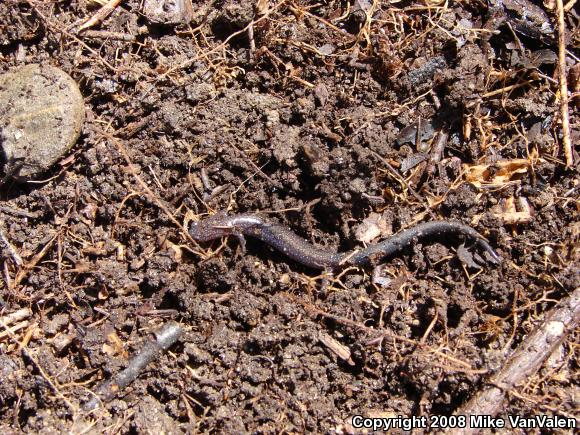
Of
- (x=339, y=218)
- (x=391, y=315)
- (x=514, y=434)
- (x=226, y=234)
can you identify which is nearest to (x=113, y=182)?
(x=226, y=234)

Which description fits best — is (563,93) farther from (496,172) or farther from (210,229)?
(210,229)

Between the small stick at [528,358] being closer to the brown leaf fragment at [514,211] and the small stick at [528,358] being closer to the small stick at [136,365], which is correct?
the brown leaf fragment at [514,211]

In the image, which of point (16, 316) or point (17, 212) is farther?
point (17, 212)

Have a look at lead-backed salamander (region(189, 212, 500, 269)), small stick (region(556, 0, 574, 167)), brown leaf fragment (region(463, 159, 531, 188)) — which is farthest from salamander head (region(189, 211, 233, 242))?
small stick (region(556, 0, 574, 167))

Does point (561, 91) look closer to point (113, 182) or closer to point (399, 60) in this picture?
point (399, 60)

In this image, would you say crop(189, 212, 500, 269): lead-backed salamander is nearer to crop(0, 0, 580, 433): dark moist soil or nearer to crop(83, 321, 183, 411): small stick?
crop(0, 0, 580, 433): dark moist soil

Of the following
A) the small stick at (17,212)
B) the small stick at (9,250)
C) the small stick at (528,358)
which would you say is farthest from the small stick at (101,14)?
the small stick at (528,358)

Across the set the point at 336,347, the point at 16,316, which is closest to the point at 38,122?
the point at 16,316
